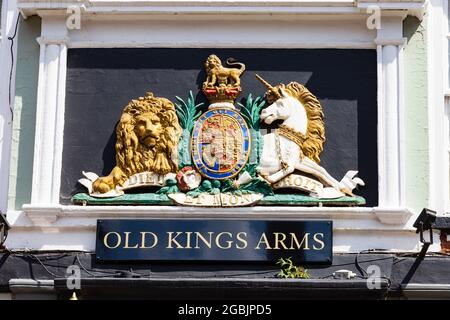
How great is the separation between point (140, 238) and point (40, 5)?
3.40m

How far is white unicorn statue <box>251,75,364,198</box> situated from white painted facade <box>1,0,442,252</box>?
40 cm

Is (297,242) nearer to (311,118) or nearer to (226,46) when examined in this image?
(311,118)

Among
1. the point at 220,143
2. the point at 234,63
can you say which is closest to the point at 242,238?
the point at 220,143

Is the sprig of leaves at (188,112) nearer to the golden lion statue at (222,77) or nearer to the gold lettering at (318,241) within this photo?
the golden lion statue at (222,77)

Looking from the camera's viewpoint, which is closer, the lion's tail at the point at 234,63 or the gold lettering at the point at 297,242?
the gold lettering at the point at 297,242

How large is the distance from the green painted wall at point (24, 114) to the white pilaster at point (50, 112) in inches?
6.7

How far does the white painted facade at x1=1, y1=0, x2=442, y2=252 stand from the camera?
15445mm

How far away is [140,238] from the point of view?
15.3 meters

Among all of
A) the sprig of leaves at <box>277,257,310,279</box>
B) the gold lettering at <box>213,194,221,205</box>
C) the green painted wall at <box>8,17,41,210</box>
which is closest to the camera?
the sprig of leaves at <box>277,257,310,279</box>

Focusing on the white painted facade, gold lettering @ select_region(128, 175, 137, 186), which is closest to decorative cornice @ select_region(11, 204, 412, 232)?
the white painted facade

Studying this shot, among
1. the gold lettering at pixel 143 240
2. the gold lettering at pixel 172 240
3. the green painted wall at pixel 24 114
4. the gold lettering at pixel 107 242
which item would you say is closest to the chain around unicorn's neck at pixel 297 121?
the gold lettering at pixel 172 240

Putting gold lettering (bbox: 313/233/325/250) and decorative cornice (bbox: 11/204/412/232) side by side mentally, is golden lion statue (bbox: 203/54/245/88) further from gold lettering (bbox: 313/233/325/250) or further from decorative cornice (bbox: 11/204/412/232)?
gold lettering (bbox: 313/233/325/250)

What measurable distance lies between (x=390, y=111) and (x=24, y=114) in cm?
475

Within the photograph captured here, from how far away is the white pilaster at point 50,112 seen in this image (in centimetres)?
1570
